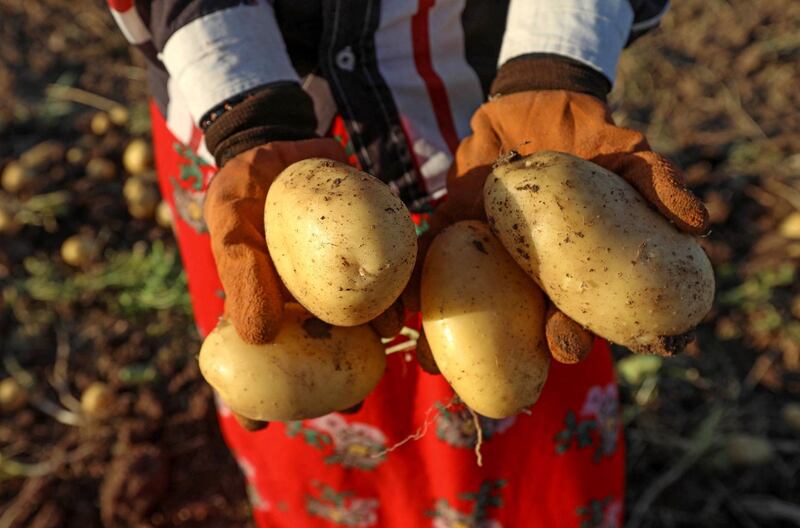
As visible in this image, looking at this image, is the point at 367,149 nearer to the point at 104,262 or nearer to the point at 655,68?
the point at 104,262

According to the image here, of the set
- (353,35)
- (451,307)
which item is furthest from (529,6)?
(451,307)

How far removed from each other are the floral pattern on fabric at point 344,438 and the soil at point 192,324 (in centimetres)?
82

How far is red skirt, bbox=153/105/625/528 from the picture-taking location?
1.31 metres

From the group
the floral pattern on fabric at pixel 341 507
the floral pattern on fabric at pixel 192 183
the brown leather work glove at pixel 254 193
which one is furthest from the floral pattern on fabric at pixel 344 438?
the floral pattern on fabric at pixel 192 183

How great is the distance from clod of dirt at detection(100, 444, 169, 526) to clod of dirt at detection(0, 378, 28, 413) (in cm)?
53

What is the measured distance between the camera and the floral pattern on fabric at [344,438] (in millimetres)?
1340

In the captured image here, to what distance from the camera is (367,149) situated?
1.28 meters

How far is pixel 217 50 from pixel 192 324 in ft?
5.35

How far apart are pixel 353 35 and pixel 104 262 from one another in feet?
6.48

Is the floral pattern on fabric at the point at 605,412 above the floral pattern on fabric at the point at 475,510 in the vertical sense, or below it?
above


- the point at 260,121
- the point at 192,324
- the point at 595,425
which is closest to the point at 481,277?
the point at 260,121

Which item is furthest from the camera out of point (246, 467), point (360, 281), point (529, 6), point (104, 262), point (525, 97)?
point (104, 262)

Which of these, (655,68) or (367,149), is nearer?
(367,149)

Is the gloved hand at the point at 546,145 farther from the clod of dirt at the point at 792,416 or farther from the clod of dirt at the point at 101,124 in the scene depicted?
the clod of dirt at the point at 101,124
